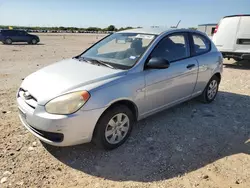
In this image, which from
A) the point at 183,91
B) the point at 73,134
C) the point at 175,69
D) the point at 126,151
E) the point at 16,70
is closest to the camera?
the point at 73,134

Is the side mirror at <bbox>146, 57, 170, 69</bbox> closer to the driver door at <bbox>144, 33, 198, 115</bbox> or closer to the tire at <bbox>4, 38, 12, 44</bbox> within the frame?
the driver door at <bbox>144, 33, 198, 115</bbox>

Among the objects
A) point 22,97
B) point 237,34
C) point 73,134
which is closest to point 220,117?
point 73,134

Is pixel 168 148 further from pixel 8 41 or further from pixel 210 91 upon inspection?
pixel 8 41

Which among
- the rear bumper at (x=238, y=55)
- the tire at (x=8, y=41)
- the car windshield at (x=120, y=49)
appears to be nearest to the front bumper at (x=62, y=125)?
the car windshield at (x=120, y=49)

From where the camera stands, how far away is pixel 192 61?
14.8ft

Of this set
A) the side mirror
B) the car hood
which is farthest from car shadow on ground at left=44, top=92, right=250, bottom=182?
the side mirror

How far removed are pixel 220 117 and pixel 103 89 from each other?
2.77 meters

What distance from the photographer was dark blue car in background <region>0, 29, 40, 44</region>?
922 inches

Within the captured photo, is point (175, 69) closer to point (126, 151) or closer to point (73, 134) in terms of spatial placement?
point (126, 151)

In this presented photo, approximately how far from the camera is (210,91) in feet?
17.6

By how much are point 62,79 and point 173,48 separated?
2.09 metres

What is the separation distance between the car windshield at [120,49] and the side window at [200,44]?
4.06 feet

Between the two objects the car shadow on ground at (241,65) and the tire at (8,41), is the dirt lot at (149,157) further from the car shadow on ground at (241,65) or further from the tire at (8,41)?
the tire at (8,41)

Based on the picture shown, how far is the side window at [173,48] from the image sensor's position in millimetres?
3943
